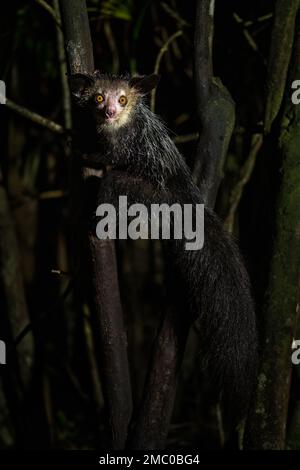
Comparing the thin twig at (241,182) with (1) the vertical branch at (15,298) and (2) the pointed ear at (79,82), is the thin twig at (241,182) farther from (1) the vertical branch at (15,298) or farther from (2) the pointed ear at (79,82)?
(1) the vertical branch at (15,298)

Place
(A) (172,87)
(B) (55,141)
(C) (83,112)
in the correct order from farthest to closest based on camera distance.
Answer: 1. (B) (55,141)
2. (A) (172,87)
3. (C) (83,112)

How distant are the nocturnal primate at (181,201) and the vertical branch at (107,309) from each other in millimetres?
87

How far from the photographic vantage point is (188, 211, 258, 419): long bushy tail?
2.55m

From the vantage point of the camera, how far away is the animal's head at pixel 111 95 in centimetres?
277

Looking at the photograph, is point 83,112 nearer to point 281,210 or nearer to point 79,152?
point 79,152

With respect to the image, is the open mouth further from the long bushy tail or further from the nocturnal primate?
the long bushy tail

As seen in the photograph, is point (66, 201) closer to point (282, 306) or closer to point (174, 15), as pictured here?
point (174, 15)

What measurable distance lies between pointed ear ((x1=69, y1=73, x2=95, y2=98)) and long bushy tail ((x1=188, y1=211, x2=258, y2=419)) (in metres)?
0.83

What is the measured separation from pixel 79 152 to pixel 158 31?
1.74 meters

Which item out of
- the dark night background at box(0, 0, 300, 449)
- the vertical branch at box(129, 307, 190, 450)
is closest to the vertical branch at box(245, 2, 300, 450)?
the dark night background at box(0, 0, 300, 449)

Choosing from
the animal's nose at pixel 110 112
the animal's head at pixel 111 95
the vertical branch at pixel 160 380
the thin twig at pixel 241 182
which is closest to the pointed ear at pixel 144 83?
the animal's head at pixel 111 95

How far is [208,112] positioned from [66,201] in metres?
2.42

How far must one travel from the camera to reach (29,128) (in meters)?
4.81
